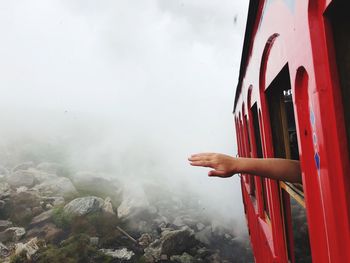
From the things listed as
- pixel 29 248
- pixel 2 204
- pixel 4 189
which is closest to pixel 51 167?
pixel 4 189

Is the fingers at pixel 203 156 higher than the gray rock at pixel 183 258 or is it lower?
higher

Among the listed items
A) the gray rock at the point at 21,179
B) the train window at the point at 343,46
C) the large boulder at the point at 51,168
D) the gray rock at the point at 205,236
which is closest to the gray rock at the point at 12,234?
the gray rock at the point at 21,179

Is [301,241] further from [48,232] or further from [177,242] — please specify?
[48,232]

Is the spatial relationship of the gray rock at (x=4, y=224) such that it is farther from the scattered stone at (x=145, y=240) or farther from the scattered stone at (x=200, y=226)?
the scattered stone at (x=200, y=226)

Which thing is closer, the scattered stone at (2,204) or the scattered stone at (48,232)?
the scattered stone at (48,232)

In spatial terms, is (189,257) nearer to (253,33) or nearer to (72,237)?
(72,237)

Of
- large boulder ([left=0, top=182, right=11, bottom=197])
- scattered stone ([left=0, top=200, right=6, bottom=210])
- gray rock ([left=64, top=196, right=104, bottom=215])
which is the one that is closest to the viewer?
gray rock ([left=64, top=196, right=104, bottom=215])

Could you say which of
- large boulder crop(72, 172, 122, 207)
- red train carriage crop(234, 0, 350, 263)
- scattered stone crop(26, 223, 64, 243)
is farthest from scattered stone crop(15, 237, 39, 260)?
red train carriage crop(234, 0, 350, 263)

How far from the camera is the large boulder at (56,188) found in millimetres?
19188

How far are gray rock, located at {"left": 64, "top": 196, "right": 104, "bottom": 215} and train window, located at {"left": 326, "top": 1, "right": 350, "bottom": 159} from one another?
16.4m

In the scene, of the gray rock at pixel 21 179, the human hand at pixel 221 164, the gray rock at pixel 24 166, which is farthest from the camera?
the gray rock at pixel 24 166

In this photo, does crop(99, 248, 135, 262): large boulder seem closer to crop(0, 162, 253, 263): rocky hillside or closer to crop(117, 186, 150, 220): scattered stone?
crop(0, 162, 253, 263): rocky hillside

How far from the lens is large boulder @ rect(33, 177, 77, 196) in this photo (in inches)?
755

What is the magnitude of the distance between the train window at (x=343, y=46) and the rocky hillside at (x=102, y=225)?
1205 centimetres
